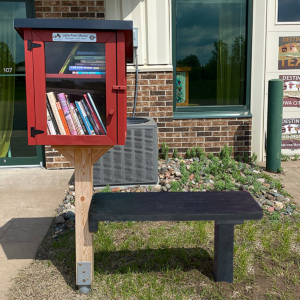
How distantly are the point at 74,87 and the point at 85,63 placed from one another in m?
0.17

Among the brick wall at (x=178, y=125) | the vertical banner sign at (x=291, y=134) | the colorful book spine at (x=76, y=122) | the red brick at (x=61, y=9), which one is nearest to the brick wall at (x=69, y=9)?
the red brick at (x=61, y=9)

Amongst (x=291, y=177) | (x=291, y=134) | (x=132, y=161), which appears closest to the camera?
(x=132, y=161)

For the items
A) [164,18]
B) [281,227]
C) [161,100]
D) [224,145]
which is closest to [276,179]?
[224,145]

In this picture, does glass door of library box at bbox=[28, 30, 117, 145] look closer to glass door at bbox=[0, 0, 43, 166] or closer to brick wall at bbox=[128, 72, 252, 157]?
brick wall at bbox=[128, 72, 252, 157]

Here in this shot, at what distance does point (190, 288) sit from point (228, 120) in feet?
13.4

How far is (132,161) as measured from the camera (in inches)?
189

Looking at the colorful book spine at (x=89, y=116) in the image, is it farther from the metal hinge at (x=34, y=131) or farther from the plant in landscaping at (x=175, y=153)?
the plant in landscaping at (x=175, y=153)

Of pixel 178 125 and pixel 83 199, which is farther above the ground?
pixel 178 125

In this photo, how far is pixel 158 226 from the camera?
3.83m

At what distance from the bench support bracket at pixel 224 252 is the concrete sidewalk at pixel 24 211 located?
5.08ft

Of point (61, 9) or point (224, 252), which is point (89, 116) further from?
point (61, 9)

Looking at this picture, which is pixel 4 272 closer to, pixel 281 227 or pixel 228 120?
pixel 281 227

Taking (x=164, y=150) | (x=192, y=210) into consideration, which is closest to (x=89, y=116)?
(x=192, y=210)

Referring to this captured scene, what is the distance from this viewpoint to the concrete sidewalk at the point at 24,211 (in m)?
3.16
